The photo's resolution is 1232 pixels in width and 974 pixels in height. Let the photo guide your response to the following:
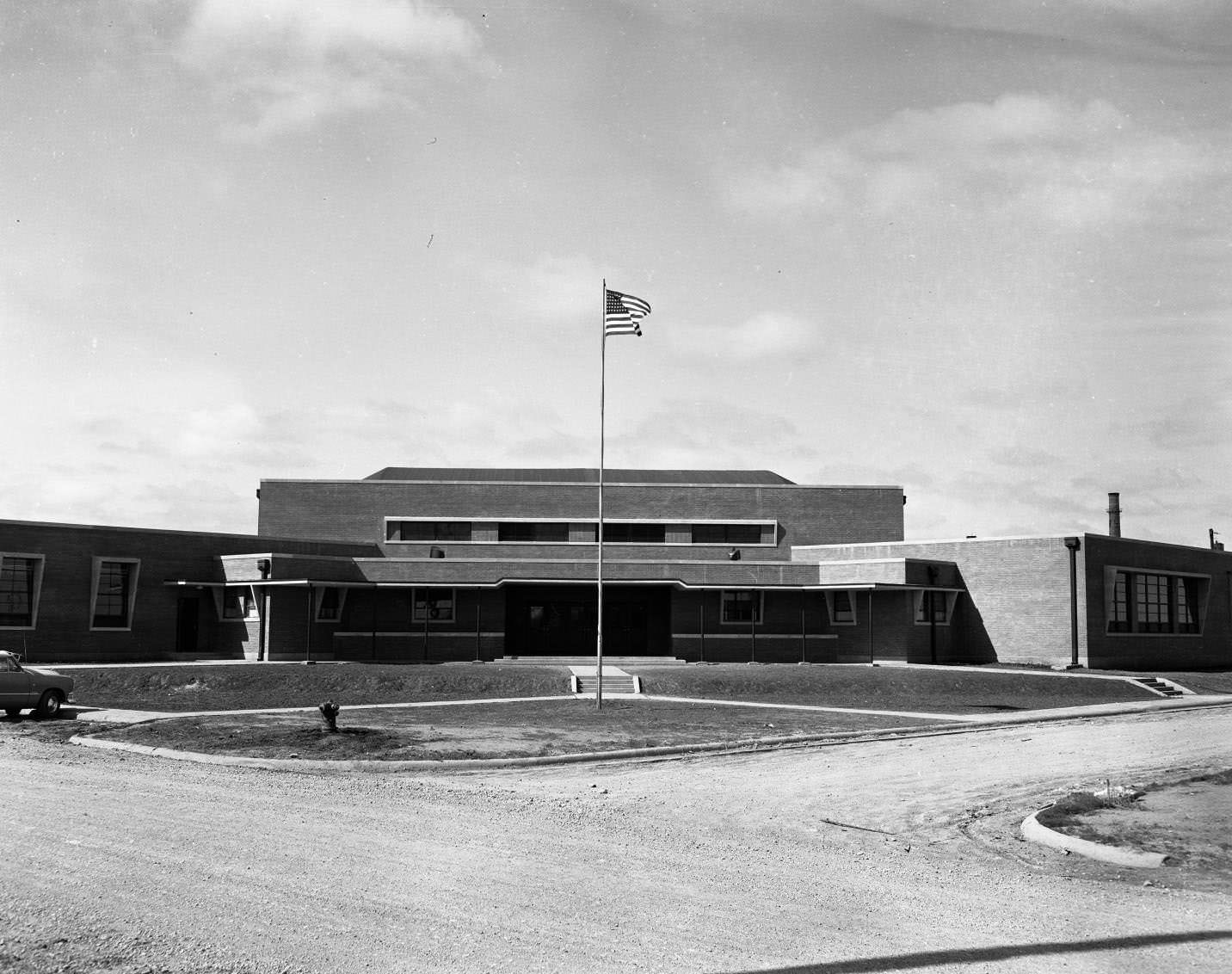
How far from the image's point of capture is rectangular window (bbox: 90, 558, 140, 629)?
4081cm

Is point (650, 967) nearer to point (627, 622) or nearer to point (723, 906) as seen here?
point (723, 906)

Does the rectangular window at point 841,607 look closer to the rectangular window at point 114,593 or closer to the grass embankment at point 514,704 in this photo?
the grass embankment at point 514,704

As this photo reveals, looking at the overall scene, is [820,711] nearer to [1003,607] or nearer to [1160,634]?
[1003,607]

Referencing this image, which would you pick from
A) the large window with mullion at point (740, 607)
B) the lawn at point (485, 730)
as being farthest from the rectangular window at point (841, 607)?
the lawn at point (485, 730)

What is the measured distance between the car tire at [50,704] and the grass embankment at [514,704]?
2.68 m

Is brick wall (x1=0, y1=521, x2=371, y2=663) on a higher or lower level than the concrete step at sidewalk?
higher

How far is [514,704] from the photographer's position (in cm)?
2973

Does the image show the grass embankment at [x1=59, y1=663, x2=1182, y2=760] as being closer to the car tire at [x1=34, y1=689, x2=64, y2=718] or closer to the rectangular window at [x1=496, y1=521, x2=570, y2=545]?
the car tire at [x1=34, y1=689, x2=64, y2=718]

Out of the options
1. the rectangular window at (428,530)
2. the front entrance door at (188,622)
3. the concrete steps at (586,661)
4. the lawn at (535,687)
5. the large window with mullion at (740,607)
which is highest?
the rectangular window at (428,530)

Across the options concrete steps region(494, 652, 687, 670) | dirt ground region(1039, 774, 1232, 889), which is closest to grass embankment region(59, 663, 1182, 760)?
concrete steps region(494, 652, 687, 670)

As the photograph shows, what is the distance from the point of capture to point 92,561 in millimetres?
40656

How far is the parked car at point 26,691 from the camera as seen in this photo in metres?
24.6

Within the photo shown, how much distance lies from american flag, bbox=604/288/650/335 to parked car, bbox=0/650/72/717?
15573 mm

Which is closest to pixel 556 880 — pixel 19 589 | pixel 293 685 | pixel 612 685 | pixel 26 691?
pixel 26 691
